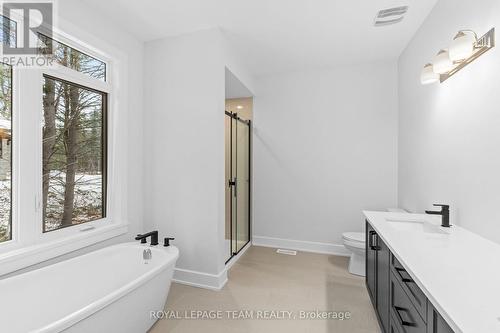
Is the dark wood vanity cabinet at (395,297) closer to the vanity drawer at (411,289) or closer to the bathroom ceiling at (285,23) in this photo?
the vanity drawer at (411,289)

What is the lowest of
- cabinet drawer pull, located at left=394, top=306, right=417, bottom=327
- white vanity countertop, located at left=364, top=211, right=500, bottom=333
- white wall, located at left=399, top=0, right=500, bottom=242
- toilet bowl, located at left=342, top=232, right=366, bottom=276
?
toilet bowl, located at left=342, top=232, right=366, bottom=276

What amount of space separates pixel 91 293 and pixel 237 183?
1.98 meters

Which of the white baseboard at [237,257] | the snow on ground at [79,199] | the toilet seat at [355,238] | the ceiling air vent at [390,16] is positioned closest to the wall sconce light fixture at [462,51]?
the ceiling air vent at [390,16]

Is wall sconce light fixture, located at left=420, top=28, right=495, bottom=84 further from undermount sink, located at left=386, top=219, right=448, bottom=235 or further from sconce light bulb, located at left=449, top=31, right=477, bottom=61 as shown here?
undermount sink, located at left=386, top=219, right=448, bottom=235

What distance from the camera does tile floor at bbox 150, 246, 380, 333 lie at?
190 centimetres

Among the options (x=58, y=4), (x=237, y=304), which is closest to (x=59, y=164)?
(x=58, y=4)

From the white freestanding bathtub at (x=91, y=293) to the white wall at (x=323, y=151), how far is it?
198cm

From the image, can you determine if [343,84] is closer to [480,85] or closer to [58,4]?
[480,85]

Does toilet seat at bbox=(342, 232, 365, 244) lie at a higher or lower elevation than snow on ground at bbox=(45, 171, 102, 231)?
lower

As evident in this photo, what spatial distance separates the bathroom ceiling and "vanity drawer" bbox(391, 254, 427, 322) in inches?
83.2

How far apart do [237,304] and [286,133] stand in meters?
2.35

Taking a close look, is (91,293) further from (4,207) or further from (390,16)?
(390,16)

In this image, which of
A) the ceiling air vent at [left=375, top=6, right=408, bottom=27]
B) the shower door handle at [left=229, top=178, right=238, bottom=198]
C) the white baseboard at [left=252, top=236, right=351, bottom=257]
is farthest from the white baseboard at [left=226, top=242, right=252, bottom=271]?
the ceiling air vent at [left=375, top=6, right=408, bottom=27]

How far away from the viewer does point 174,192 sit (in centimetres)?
266
